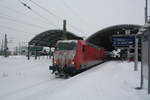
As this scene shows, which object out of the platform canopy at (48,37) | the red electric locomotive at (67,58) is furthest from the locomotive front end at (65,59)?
the platform canopy at (48,37)

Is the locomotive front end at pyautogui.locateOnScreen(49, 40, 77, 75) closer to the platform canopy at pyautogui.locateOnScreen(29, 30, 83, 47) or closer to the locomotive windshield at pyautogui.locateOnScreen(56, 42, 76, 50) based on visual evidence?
the locomotive windshield at pyautogui.locateOnScreen(56, 42, 76, 50)

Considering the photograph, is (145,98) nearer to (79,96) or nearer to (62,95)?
(79,96)

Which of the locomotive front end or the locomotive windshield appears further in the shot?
the locomotive windshield

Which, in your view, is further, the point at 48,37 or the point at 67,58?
the point at 48,37

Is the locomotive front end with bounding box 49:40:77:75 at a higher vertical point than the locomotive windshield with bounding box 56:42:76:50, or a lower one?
lower

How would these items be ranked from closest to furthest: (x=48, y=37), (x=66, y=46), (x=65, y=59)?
(x=65, y=59) < (x=66, y=46) < (x=48, y=37)

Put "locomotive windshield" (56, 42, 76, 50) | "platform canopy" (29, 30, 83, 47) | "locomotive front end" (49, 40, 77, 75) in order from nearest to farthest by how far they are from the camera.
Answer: "locomotive front end" (49, 40, 77, 75)
"locomotive windshield" (56, 42, 76, 50)
"platform canopy" (29, 30, 83, 47)

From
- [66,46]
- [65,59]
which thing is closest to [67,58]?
[65,59]

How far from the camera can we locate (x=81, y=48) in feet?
58.9

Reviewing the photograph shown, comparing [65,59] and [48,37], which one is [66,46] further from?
[48,37]

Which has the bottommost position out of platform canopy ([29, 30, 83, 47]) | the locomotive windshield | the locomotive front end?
the locomotive front end

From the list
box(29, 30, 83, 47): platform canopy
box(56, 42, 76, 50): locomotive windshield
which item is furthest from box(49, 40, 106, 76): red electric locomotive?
box(29, 30, 83, 47): platform canopy

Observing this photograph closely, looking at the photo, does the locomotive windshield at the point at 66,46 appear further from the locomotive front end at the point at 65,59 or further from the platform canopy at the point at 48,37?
the platform canopy at the point at 48,37

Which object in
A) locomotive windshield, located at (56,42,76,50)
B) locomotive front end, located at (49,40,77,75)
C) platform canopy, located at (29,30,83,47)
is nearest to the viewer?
locomotive front end, located at (49,40,77,75)
